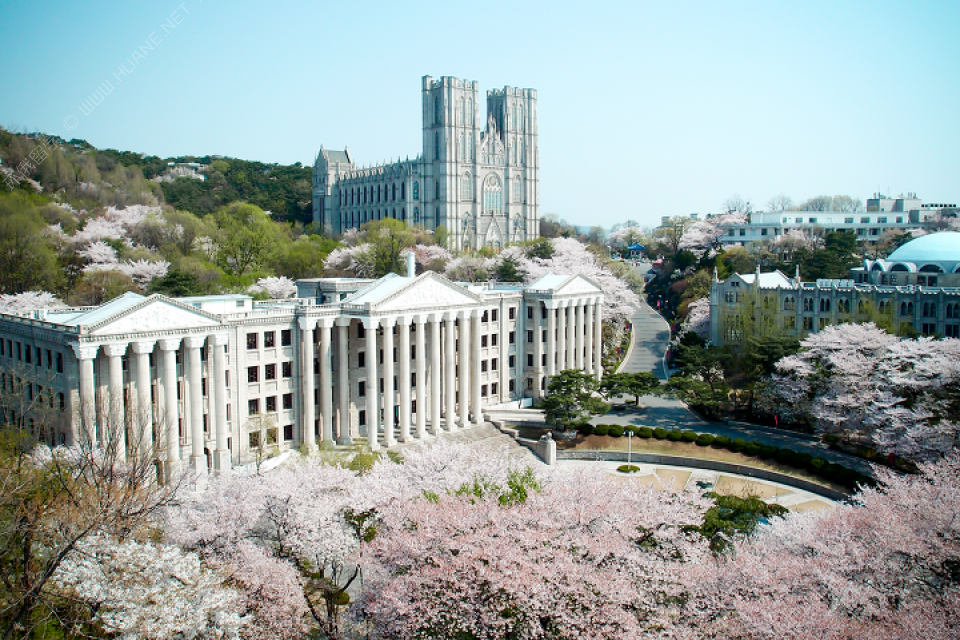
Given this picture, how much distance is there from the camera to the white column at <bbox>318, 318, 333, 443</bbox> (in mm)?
50375

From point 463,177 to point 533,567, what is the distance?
4991 inches

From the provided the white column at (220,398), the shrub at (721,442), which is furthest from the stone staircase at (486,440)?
the shrub at (721,442)

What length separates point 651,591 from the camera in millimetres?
24703

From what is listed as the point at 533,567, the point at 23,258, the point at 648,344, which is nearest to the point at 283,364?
the point at 533,567

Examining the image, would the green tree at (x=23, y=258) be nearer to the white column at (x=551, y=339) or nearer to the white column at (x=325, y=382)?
the white column at (x=325, y=382)

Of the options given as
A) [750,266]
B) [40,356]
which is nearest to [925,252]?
[750,266]

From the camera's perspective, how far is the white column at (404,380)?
2100 inches

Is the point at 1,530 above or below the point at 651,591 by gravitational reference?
above

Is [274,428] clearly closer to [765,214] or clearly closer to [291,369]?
[291,369]

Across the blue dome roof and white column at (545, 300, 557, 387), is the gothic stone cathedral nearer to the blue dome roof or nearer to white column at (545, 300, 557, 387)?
white column at (545, 300, 557, 387)

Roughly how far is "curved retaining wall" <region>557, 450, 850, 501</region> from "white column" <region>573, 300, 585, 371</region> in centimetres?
1698

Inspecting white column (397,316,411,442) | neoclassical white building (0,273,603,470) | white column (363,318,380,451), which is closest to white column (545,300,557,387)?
neoclassical white building (0,273,603,470)

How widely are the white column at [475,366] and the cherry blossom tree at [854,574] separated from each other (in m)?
30.5

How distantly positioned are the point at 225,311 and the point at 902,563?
124 feet
